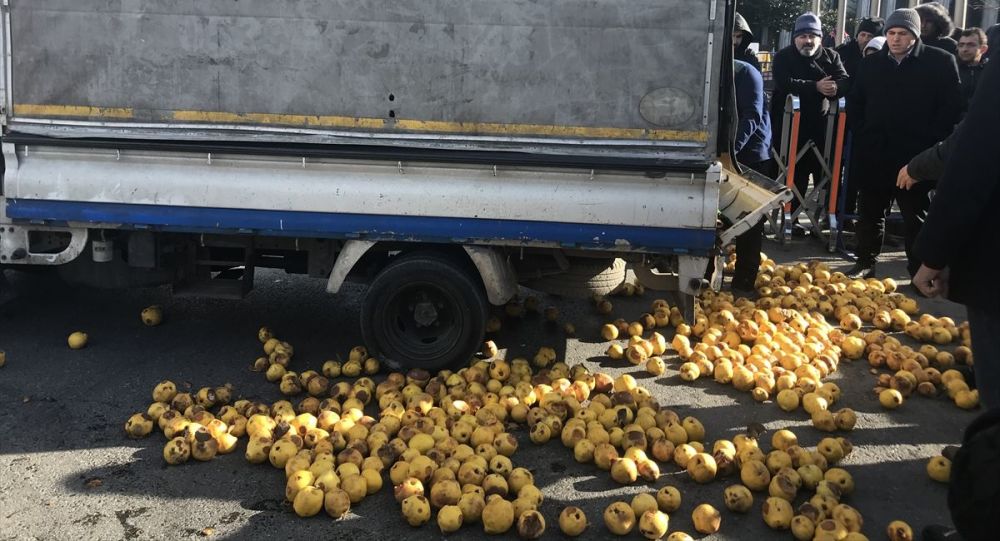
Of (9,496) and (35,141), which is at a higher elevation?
(35,141)

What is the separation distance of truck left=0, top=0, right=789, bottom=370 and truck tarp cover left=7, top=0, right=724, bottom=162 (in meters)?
0.01

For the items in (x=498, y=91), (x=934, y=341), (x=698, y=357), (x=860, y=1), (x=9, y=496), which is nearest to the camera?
(x=9, y=496)

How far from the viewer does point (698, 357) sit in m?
6.34

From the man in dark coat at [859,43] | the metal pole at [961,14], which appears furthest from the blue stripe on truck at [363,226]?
the metal pole at [961,14]

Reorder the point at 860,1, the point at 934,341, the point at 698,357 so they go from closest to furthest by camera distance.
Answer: the point at 698,357 → the point at 934,341 → the point at 860,1

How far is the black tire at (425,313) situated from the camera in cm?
597

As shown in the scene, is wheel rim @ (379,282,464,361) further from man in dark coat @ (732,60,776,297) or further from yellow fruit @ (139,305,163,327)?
man in dark coat @ (732,60,776,297)

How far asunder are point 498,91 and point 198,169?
1.97m

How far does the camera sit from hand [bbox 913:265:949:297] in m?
3.70

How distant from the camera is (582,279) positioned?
6.29 metres

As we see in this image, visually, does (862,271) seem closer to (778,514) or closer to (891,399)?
(891,399)

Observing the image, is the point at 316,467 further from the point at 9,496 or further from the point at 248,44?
the point at 248,44

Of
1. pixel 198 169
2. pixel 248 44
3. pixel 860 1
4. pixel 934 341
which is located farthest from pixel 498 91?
pixel 860 1

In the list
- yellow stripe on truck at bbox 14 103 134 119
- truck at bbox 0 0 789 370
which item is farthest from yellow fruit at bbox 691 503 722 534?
yellow stripe on truck at bbox 14 103 134 119
